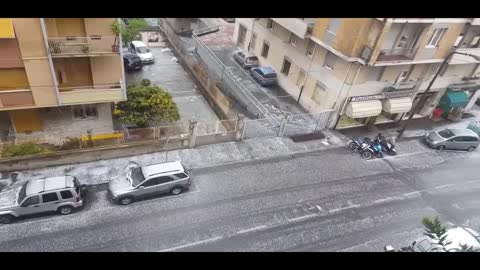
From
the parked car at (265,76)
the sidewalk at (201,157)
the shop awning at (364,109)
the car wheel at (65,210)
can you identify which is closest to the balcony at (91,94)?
the sidewalk at (201,157)

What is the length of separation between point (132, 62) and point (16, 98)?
12.0 meters

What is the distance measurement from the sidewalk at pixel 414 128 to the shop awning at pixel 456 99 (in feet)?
5.41

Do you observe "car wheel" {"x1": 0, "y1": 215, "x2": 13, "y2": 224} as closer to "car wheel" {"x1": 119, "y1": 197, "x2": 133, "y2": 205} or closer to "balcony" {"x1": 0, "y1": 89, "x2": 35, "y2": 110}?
"car wheel" {"x1": 119, "y1": 197, "x2": 133, "y2": 205}

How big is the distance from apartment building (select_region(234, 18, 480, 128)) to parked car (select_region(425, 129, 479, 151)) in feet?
9.13

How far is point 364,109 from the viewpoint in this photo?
21984 millimetres

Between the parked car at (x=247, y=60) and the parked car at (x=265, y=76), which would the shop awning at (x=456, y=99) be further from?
the parked car at (x=247, y=60)

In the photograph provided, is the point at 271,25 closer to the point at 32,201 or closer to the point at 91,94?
the point at 91,94

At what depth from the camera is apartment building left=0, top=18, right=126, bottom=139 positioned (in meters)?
15.0

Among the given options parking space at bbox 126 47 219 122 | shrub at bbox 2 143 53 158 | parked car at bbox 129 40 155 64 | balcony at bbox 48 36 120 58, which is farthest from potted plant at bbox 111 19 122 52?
parked car at bbox 129 40 155 64

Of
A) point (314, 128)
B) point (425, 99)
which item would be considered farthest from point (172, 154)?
point (425, 99)

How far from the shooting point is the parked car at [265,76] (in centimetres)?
2697

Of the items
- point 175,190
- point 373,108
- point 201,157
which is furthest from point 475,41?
point 175,190

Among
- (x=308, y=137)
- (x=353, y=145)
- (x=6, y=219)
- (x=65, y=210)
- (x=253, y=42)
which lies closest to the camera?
(x=6, y=219)
